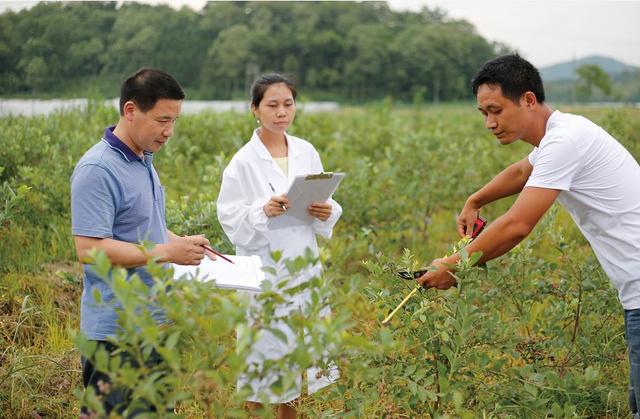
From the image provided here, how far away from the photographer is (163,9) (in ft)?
54.4

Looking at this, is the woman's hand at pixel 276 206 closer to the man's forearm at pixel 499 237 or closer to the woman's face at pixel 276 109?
the woman's face at pixel 276 109

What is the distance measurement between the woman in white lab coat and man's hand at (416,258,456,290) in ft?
2.39

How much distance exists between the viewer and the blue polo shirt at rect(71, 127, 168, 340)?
225cm

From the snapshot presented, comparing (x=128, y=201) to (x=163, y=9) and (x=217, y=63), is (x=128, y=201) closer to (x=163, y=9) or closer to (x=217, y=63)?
(x=163, y=9)

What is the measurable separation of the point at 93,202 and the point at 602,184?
171 centimetres

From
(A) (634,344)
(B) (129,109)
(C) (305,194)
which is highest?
(B) (129,109)

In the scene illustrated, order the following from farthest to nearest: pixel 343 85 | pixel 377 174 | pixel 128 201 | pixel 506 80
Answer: pixel 343 85
pixel 377 174
pixel 506 80
pixel 128 201

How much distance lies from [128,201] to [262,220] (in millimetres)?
927

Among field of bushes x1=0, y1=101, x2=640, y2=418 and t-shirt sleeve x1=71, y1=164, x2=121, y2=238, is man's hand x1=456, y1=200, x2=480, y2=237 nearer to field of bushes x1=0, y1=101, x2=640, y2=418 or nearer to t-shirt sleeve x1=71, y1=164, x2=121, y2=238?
field of bushes x1=0, y1=101, x2=640, y2=418

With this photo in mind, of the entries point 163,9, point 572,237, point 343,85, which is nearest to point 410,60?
point 343,85

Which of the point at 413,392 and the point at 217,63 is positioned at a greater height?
the point at 217,63

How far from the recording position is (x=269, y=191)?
3.38 meters

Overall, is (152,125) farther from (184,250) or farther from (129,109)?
(184,250)

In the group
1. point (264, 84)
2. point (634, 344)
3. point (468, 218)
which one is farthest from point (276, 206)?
point (634, 344)
